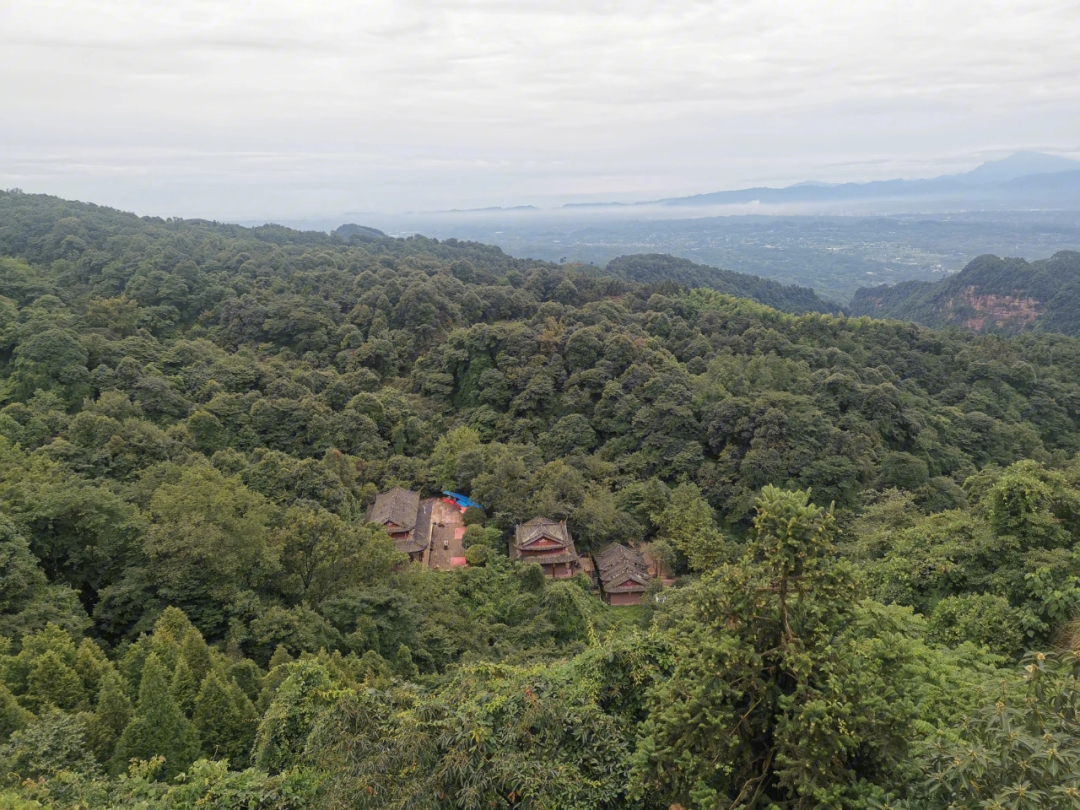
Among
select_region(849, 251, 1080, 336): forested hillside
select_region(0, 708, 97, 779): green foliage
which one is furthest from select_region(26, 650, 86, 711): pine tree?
select_region(849, 251, 1080, 336): forested hillside

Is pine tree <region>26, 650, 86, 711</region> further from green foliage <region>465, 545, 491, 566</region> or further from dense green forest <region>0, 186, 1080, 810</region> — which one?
green foliage <region>465, 545, 491, 566</region>

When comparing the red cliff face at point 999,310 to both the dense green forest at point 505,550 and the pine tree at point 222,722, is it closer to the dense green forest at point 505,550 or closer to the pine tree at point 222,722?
the dense green forest at point 505,550

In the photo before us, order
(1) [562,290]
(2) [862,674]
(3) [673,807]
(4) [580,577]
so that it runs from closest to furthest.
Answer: (2) [862,674]
(3) [673,807]
(4) [580,577]
(1) [562,290]

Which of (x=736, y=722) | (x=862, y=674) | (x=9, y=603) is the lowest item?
(x=9, y=603)

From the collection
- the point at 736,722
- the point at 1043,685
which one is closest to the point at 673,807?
the point at 736,722

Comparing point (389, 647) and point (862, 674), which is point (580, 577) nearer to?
point (389, 647)

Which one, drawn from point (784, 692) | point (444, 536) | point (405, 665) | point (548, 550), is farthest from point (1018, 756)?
point (444, 536)
